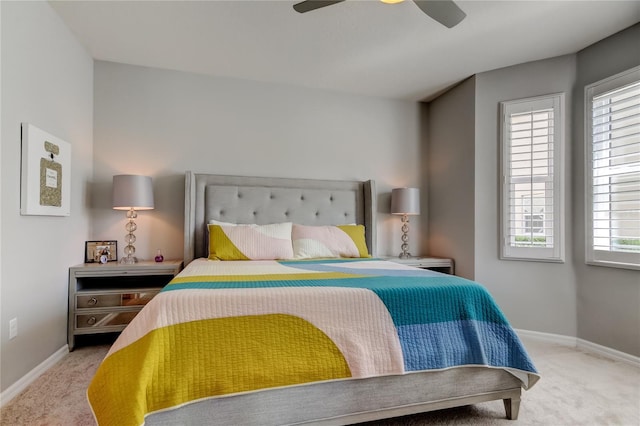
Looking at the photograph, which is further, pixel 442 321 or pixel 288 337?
pixel 442 321

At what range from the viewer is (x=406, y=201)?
361 centimetres

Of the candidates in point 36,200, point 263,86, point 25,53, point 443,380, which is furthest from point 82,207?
point 443,380

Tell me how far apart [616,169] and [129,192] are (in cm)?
405

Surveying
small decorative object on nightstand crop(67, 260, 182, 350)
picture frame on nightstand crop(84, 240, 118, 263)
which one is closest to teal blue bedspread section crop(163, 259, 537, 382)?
small decorative object on nightstand crop(67, 260, 182, 350)

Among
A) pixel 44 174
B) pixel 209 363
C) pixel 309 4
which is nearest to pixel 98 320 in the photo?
pixel 44 174

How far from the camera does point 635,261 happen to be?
2455mm

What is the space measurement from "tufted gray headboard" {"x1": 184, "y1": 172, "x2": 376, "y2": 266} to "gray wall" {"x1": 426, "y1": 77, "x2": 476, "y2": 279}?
833 mm

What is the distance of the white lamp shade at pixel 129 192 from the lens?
114 inches

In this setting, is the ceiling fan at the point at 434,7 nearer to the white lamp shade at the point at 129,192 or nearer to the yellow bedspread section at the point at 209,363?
the yellow bedspread section at the point at 209,363

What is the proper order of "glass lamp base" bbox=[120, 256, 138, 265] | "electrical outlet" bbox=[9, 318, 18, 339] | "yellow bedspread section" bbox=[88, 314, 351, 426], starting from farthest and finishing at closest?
1. "glass lamp base" bbox=[120, 256, 138, 265]
2. "electrical outlet" bbox=[9, 318, 18, 339]
3. "yellow bedspread section" bbox=[88, 314, 351, 426]

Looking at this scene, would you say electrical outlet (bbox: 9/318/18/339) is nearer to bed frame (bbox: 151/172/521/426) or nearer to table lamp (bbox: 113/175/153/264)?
table lamp (bbox: 113/175/153/264)

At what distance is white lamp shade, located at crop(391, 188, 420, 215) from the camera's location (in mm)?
3611

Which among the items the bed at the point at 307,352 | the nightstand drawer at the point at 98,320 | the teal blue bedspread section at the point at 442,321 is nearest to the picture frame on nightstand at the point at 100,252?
the nightstand drawer at the point at 98,320

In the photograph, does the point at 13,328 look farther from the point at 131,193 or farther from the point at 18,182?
the point at 131,193
